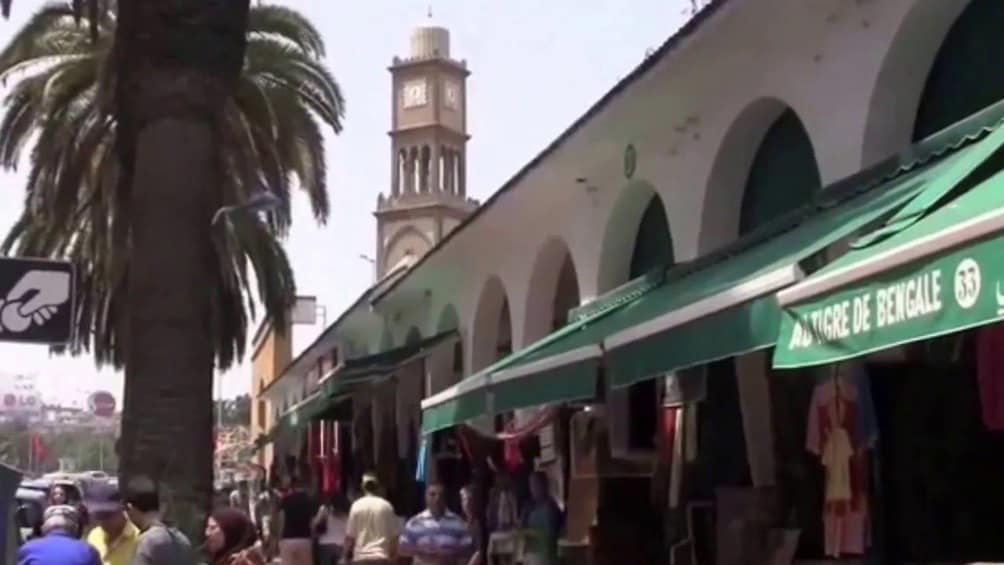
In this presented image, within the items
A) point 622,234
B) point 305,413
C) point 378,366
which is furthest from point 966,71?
point 305,413

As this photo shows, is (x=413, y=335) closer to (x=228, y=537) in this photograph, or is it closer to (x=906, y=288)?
(x=228, y=537)

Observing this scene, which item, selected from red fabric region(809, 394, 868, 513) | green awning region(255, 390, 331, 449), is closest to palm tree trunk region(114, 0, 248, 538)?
red fabric region(809, 394, 868, 513)

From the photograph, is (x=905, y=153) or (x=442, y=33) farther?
(x=442, y=33)

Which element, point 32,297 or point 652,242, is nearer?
point 32,297

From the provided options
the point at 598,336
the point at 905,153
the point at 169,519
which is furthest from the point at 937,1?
the point at 169,519

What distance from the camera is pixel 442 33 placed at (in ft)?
242

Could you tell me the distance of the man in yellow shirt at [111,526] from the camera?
8.80 m

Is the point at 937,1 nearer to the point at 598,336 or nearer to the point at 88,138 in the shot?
the point at 598,336

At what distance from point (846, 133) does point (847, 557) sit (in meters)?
2.99

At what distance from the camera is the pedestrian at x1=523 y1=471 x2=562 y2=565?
14227 millimetres

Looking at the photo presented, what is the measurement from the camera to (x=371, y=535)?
15.6 m

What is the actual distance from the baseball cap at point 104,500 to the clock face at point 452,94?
65.7 meters

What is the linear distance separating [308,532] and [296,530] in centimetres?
19

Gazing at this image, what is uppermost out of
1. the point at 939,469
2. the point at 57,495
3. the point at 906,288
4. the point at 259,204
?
the point at 259,204
